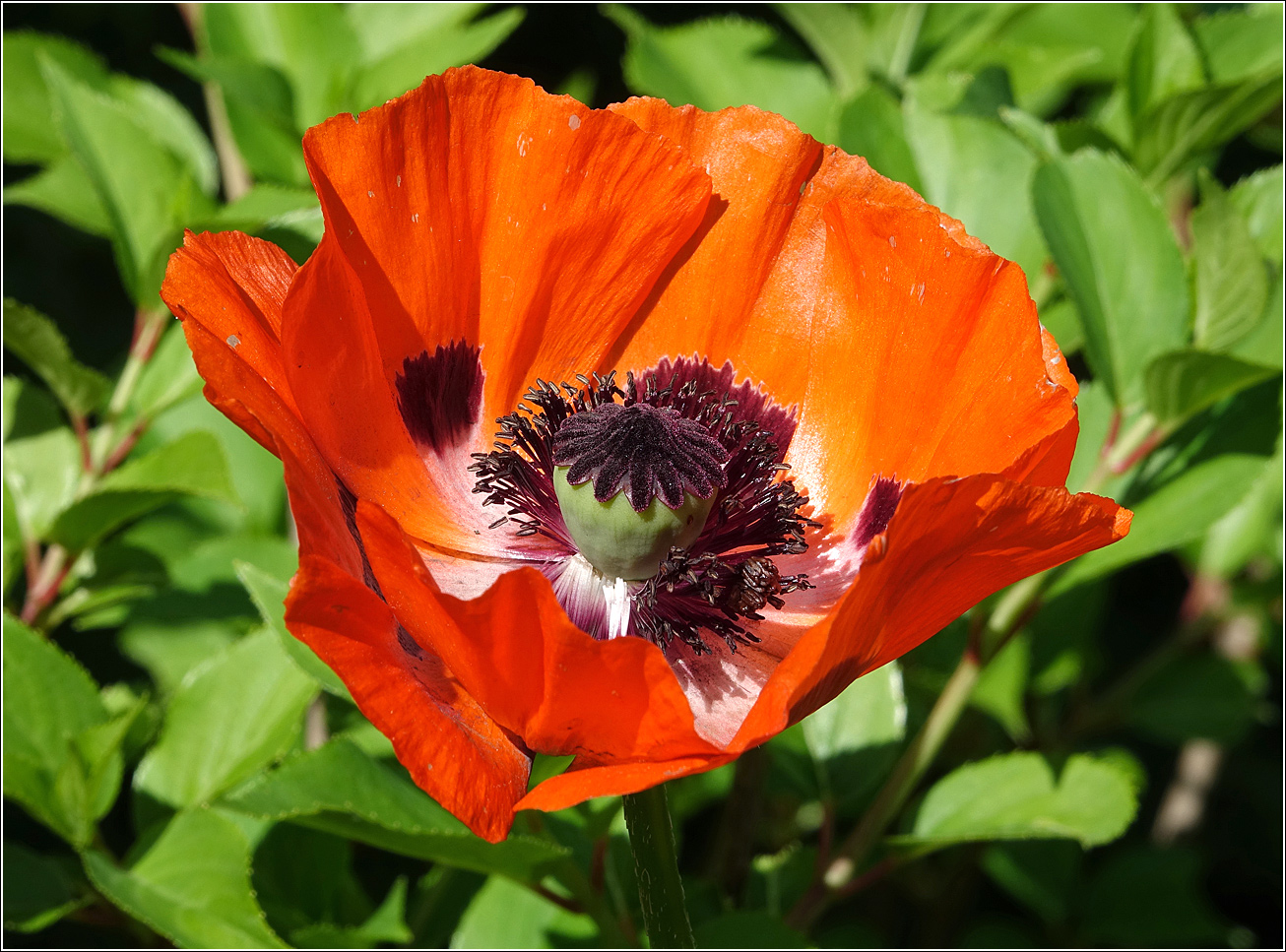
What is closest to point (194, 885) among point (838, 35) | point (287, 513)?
point (287, 513)

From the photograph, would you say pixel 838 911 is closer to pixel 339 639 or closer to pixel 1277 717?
pixel 1277 717

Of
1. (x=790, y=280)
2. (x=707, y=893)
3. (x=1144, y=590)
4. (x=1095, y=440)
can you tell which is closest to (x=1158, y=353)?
(x=1095, y=440)

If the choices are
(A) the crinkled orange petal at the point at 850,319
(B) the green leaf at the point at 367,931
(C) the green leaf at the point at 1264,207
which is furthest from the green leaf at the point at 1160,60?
(B) the green leaf at the point at 367,931

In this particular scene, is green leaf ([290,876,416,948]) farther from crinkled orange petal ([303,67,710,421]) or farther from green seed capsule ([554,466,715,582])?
crinkled orange petal ([303,67,710,421])

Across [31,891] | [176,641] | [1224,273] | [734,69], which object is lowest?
[31,891]

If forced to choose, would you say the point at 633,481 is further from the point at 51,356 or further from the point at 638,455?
the point at 51,356

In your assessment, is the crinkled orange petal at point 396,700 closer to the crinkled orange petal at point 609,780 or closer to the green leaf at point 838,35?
the crinkled orange petal at point 609,780
